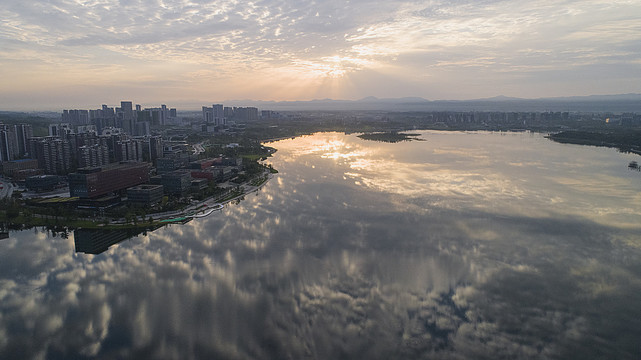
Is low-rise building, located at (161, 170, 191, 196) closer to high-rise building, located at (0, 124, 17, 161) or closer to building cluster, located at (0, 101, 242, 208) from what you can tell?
building cluster, located at (0, 101, 242, 208)

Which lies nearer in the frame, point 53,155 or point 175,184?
point 175,184

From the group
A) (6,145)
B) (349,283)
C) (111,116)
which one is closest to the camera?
(349,283)

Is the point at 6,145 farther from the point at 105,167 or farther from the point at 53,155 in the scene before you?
the point at 105,167

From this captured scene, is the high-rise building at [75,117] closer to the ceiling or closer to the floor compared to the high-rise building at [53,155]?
closer to the ceiling

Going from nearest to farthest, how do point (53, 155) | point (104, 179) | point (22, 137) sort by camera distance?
point (104, 179) < point (53, 155) < point (22, 137)

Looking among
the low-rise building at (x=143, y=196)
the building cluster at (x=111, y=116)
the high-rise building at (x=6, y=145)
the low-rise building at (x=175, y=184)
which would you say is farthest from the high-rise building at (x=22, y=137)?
the low-rise building at (x=143, y=196)

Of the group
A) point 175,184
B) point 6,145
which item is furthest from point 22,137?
point 175,184

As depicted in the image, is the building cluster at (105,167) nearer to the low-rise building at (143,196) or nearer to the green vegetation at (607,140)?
the low-rise building at (143,196)

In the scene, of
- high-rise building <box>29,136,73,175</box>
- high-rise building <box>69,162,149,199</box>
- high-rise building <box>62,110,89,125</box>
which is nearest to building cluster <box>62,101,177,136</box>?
high-rise building <box>62,110,89,125</box>
